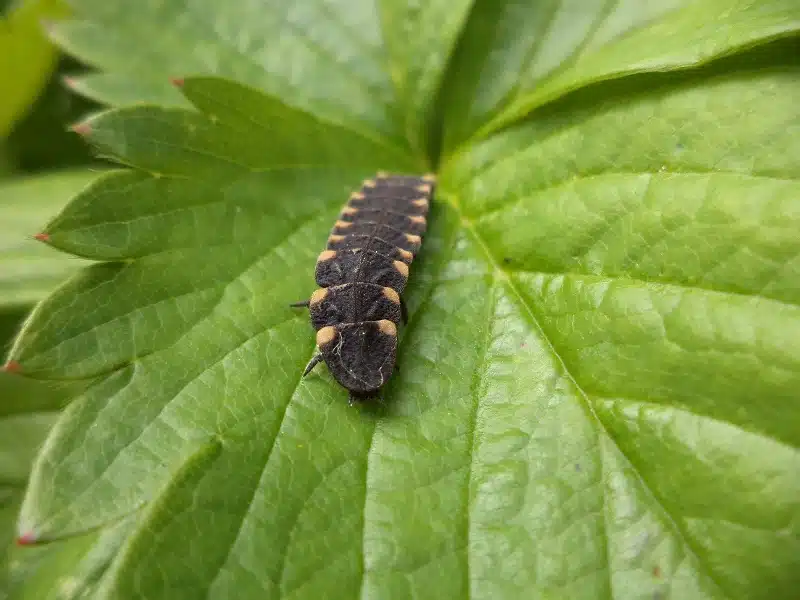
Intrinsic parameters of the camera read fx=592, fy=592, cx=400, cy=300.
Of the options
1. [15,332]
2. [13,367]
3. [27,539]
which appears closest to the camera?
[27,539]

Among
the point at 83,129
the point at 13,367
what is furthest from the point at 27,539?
the point at 83,129

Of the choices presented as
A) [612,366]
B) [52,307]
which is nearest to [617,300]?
[612,366]

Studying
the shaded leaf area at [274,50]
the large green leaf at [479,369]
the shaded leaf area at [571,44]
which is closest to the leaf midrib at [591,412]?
the large green leaf at [479,369]

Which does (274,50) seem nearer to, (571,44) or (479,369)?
(571,44)

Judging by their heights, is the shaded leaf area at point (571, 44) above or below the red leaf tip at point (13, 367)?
above

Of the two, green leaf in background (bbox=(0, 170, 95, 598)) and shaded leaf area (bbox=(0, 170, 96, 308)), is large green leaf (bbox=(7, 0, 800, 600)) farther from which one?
shaded leaf area (bbox=(0, 170, 96, 308))

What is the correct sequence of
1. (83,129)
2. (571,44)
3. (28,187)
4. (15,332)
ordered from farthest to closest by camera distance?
(28,187) < (15,332) < (571,44) < (83,129)

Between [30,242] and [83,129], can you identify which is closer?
[83,129]

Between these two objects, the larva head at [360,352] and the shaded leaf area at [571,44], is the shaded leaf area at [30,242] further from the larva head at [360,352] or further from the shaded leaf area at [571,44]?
the shaded leaf area at [571,44]
